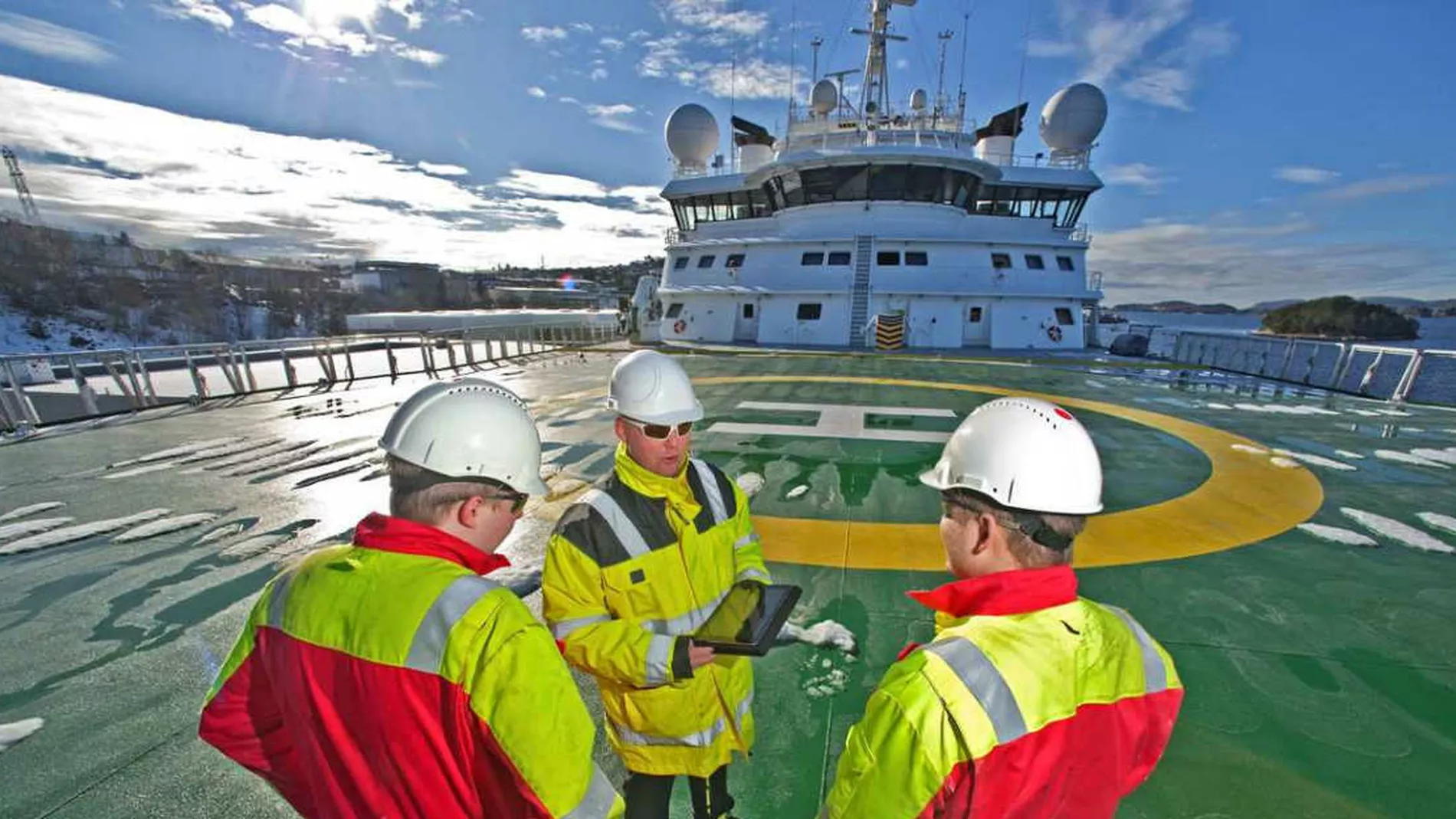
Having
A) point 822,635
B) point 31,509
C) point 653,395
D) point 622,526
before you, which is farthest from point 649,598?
point 31,509

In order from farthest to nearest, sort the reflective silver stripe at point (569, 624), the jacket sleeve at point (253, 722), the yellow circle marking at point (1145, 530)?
the yellow circle marking at point (1145, 530), the reflective silver stripe at point (569, 624), the jacket sleeve at point (253, 722)

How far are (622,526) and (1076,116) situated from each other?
3297cm

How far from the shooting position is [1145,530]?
202 inches

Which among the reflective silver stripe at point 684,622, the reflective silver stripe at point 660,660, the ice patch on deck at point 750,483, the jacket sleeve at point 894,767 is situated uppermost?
the jacket sleeve at point 894,767

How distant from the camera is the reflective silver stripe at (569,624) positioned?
6.37 feet

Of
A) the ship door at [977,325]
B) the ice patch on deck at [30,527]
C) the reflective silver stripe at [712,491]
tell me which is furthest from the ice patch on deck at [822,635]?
the ship door at [977,325]

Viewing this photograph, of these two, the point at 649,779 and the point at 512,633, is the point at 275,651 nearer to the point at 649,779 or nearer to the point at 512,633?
the point at 512,633

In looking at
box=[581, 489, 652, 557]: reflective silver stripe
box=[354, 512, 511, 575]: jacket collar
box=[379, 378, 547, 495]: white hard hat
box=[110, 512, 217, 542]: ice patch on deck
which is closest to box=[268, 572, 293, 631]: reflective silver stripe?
box=[354, 512, 511, 575]: jacket collar

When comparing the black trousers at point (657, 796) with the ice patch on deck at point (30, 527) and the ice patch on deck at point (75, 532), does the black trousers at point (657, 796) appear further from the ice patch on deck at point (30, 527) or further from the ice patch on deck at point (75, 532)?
the ice patch on deck at point (30, 527)

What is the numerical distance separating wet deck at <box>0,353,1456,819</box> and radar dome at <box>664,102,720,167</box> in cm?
2470

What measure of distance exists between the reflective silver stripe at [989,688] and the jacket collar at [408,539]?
0.97 meters

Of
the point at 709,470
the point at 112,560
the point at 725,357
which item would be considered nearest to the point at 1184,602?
the point at 709,470

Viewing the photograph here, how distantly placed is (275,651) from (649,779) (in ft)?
4.93

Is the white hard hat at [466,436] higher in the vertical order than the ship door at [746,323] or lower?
higher
